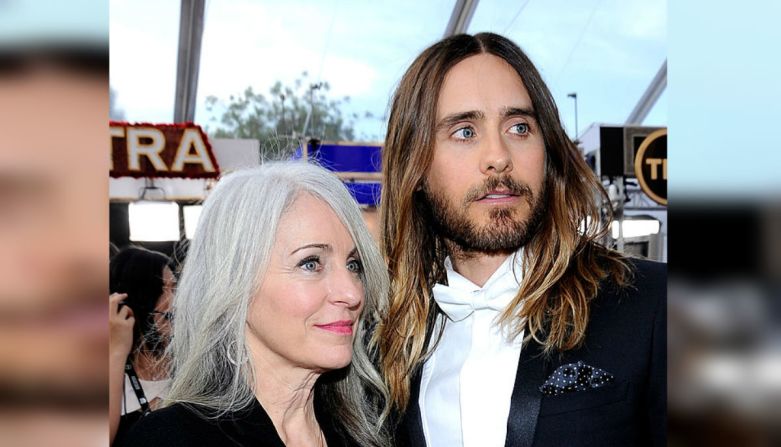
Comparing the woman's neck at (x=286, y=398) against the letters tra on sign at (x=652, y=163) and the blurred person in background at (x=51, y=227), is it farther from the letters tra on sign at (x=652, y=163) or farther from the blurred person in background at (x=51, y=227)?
the letters tra on sign at (x=652, y=163)

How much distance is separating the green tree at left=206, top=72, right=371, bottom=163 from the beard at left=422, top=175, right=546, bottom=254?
342 inches

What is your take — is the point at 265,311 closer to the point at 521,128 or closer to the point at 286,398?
the point at 286,398

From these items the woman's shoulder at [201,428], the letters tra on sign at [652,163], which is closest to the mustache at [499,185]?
the woman's shoulder at [201,428]

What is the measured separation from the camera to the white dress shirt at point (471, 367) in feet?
5.60

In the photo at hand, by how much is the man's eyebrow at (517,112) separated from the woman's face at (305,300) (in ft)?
1.75

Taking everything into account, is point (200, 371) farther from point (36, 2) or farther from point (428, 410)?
point (36, 2)

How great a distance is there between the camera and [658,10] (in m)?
10.4

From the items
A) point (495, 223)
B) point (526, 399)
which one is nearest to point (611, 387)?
point (526, 399)

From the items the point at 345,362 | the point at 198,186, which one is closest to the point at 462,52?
the point at 345,362

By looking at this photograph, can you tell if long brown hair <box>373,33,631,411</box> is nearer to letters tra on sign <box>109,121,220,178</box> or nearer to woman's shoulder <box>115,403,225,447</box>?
woman's shoulder <box>115,403,225,447</box>

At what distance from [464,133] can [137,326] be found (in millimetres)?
2421

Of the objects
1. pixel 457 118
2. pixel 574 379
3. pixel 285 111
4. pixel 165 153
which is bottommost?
pixel 574 379

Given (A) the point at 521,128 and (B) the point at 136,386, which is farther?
(B) the point at 136,386

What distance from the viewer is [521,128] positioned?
186 centimetres
